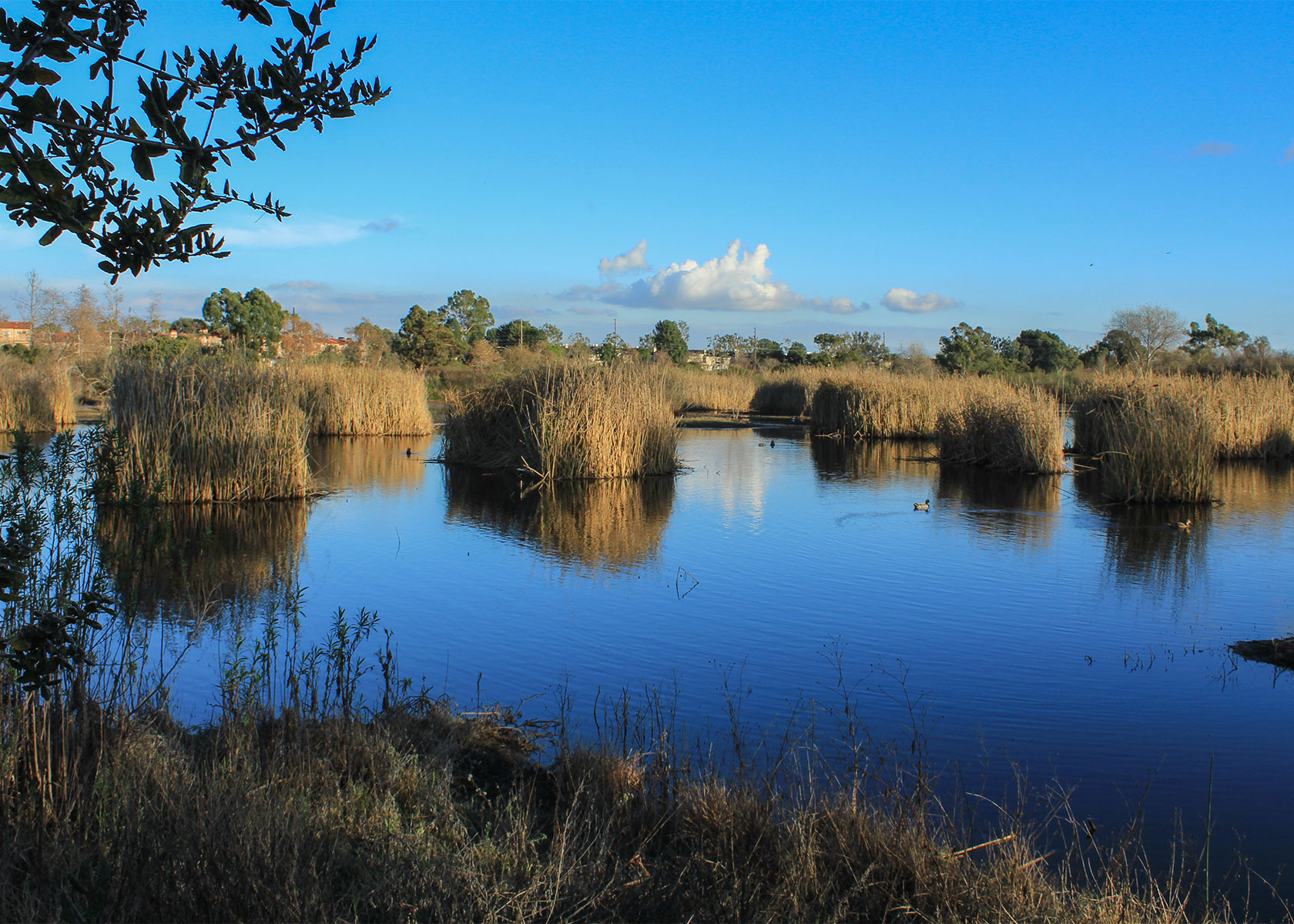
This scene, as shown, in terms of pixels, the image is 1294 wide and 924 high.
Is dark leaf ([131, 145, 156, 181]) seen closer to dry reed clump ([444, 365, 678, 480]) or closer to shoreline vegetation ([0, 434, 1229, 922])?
shoreline vegetation ([0, 434, 1229, 922])

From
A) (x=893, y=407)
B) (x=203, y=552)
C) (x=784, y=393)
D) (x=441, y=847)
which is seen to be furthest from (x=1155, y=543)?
(x=784, y=393)

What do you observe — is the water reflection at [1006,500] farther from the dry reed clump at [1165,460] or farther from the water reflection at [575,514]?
the water reflection at [575,514]

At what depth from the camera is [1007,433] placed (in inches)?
709

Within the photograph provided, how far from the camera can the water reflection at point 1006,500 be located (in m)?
11.3

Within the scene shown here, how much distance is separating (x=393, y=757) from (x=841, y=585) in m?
5.29

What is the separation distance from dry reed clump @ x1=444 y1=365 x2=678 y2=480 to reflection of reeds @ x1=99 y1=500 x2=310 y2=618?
14.2 ft

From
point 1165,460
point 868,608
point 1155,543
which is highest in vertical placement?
point 1165,460

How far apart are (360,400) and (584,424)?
35.0 feet

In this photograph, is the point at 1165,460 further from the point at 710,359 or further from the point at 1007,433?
the point at 710,359

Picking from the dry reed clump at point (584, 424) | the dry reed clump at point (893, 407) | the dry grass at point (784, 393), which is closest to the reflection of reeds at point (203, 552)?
the dry reed clump at point (584, 424)

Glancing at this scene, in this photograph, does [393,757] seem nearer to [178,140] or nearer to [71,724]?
[71,724]

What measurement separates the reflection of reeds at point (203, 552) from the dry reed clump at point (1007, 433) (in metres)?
12.7

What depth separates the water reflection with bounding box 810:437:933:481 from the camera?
1731 centimetres

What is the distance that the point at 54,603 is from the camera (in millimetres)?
3889
